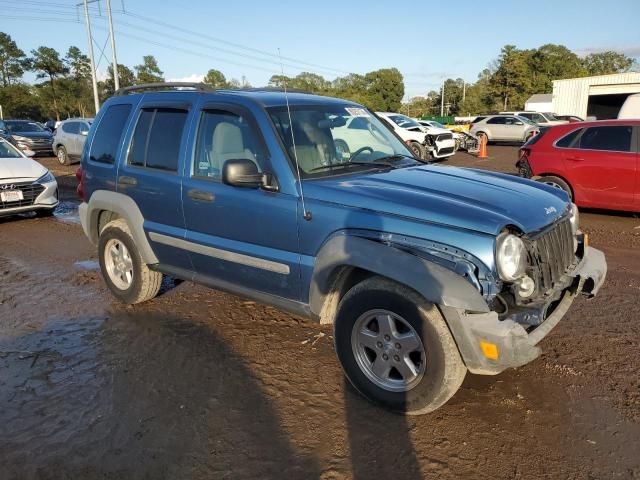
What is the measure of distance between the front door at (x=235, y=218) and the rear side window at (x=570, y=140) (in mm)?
7186

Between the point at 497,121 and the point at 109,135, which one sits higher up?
the point at 497,121

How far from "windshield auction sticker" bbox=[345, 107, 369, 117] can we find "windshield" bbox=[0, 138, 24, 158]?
8130 millimetres

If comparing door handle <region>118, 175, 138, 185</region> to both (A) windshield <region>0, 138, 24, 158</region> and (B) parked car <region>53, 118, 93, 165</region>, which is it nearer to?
(A) windshield <region>0, 138, 24, 158</region>

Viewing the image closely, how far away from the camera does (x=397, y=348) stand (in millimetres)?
3109

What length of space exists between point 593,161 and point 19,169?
1014 centimetres

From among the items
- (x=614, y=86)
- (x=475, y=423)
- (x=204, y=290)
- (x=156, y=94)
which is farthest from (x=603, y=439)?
(x=614, y=86)

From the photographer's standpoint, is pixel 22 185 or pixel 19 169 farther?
pixel 19 169

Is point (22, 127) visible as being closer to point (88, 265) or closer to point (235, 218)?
point (88, 265)

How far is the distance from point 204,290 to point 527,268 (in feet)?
11.8

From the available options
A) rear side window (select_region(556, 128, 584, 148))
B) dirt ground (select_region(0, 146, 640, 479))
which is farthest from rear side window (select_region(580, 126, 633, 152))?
dirt ground (select_region(0, 146, 640, 479))

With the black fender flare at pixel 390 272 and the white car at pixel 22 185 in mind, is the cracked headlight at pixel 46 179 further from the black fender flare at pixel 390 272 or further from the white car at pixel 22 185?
the black fender flare at pixel 390 272

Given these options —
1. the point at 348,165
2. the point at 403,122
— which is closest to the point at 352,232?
the point at 348,165

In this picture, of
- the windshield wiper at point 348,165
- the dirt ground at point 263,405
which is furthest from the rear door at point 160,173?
the windshield wiper at point 348,165

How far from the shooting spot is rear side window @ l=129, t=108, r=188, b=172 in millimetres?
4277
